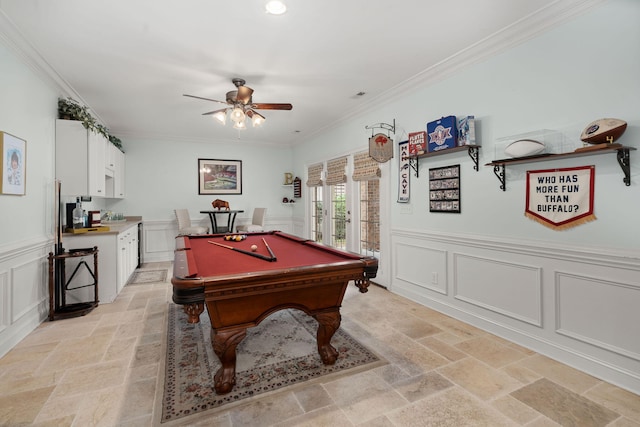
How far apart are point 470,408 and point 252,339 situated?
5.87 ft

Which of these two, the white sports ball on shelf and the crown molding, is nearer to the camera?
the crown molding

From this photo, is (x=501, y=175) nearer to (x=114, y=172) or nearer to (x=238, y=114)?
(x=238, y=114)

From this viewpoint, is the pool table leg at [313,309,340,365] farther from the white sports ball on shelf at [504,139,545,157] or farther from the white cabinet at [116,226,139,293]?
the white cabinet at [116,226,139,293]

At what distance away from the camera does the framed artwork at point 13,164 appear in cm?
253

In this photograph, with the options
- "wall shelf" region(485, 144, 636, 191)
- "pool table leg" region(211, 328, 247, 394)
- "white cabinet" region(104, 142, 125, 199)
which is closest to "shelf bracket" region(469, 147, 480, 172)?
"wall shelf" region(485, 144, 636, 191)

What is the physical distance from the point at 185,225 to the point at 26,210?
3.32m

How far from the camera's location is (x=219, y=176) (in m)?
6.95

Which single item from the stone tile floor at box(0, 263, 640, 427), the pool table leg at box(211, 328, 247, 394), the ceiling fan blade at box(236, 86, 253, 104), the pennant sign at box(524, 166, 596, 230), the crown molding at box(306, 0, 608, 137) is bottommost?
the stone tile floor at box(0, 263, 640, 427)

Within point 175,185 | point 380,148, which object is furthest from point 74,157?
point 380,148

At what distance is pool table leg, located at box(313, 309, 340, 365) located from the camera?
2.29 meters

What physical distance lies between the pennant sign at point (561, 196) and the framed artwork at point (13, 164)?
4.37m

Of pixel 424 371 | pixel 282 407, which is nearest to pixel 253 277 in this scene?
pixel 282 407

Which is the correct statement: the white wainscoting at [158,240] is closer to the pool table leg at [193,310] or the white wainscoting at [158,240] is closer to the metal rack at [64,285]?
the metal rack at [64,285]

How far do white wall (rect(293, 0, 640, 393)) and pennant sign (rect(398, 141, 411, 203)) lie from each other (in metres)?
0.21
